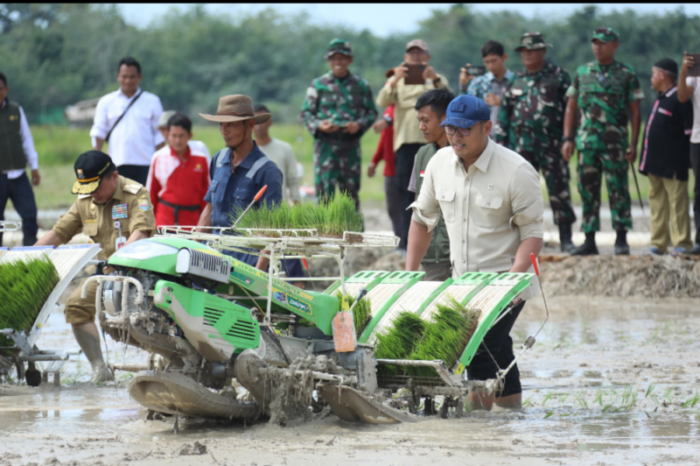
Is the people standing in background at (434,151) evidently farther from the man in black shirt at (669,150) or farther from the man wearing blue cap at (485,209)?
the man in black shirt at (669,150)

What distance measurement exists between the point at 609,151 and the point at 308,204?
570 cm

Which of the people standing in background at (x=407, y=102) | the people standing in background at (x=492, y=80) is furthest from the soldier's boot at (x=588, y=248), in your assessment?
the people standing in background at (x=407, y=102)

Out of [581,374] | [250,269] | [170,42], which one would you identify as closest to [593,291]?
[581,374]

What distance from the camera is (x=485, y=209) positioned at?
5.79 metres

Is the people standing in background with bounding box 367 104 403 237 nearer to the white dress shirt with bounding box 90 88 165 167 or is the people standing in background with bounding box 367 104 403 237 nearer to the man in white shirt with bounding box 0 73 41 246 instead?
the white dress shirt with bounding box 90 88 165 167

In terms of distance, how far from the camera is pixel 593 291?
10.5 m

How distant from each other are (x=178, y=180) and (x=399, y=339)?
423cm

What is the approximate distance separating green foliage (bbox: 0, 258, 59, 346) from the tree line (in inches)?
1564

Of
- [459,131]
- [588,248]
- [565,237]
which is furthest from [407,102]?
[459,131]

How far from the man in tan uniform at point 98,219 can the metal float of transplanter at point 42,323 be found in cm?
26

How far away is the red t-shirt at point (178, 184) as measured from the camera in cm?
908

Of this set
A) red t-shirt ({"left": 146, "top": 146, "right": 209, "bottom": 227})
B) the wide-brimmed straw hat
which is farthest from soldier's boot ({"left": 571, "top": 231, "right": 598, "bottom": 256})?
the wide-brimmed straw hat

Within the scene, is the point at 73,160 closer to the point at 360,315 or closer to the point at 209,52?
the point at 360,315

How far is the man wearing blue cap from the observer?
5.70 m
